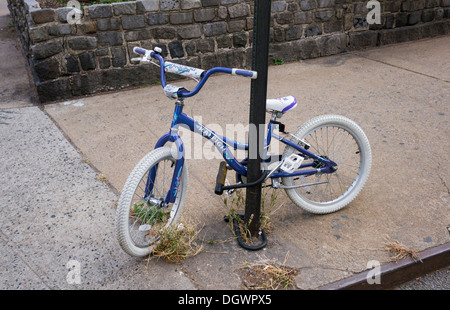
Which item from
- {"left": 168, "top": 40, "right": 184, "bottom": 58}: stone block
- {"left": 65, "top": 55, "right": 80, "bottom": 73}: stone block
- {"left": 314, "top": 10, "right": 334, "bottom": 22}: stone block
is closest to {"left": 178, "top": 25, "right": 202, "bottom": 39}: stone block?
{"left": 168, "top": 40, "right": 184, "bottom": 58}: stone block

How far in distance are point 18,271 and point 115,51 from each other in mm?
3245

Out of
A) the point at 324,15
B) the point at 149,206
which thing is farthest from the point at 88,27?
the point at 324,15

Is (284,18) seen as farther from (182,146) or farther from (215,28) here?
(182,146)

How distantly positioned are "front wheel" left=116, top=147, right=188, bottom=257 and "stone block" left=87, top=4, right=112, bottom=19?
280 centimetres

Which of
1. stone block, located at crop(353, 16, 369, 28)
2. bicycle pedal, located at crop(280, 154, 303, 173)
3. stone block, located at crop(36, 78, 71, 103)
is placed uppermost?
stone block, located at crop(353, 16, 369, 28)

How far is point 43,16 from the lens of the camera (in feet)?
16.3

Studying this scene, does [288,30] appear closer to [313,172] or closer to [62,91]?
[62,91]

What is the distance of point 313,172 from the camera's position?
3203mm

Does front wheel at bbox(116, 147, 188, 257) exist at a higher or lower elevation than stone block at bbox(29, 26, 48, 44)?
lower

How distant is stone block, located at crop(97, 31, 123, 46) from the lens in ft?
17.4

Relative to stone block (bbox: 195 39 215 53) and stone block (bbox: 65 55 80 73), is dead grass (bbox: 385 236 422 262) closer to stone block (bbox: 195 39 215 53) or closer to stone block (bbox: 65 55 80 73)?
stone block (bbox: 195 39 215 53)

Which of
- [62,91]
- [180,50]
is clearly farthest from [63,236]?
[180,50]
